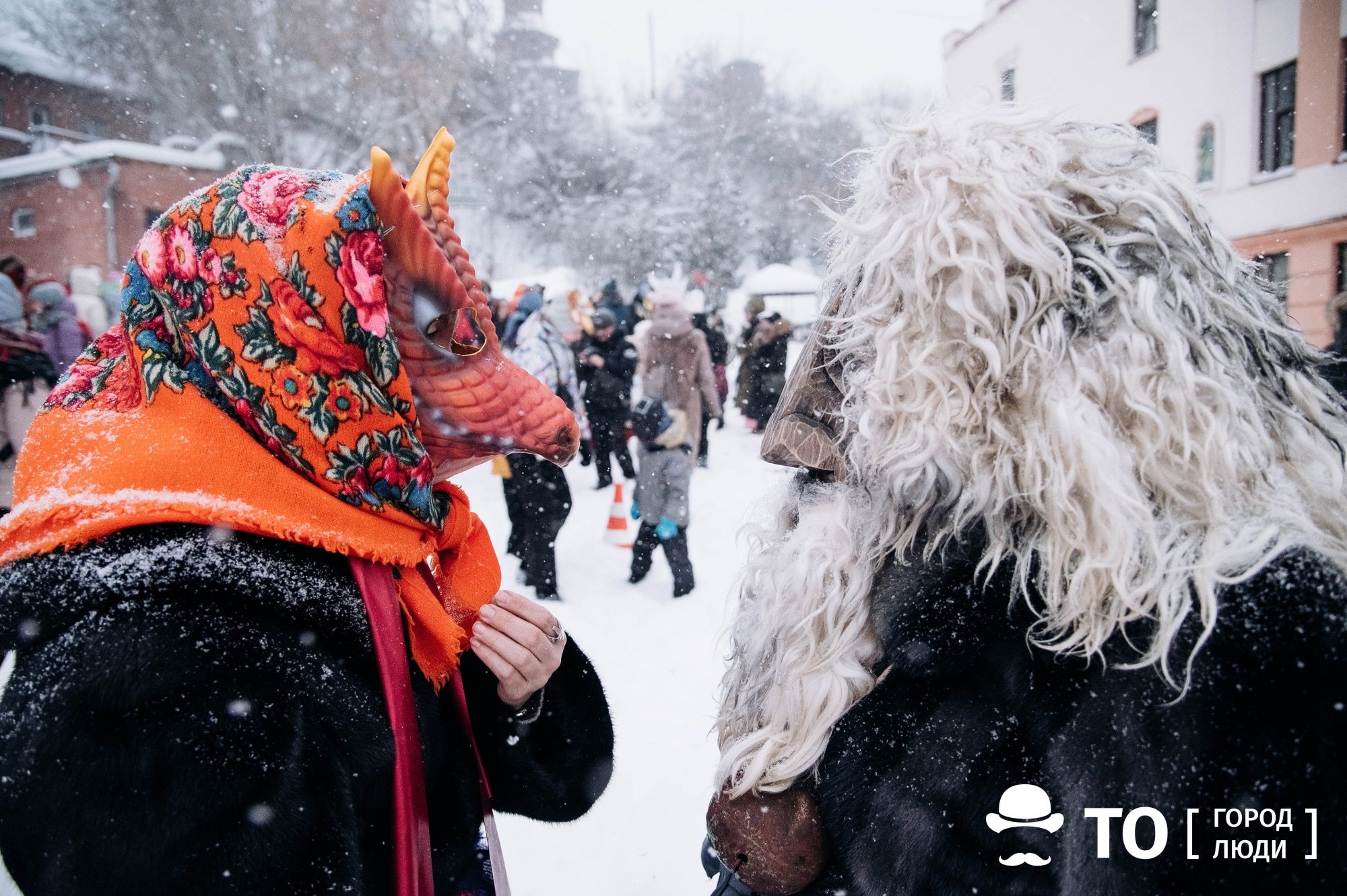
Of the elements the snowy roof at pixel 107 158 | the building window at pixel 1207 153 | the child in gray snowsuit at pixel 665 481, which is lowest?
the child in gray snowsuit at pixel 665 481

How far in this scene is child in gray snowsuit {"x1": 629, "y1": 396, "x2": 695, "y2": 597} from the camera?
5543mm

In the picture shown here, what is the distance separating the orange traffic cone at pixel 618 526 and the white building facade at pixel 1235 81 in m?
8.00

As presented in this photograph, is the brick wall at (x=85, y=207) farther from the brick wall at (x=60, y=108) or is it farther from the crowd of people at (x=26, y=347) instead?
the crowd of people at (x=26, y=347)

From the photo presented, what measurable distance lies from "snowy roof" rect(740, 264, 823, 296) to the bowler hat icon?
1940 centimetres

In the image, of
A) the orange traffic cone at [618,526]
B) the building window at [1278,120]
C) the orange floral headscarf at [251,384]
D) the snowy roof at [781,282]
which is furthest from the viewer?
the snowy roof at [781,282]

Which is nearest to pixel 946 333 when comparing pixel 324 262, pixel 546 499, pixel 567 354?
pixel 324 262

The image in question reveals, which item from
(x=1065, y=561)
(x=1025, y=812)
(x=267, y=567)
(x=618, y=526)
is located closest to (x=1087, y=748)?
(x=1025, y=812)

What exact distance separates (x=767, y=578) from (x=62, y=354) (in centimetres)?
732

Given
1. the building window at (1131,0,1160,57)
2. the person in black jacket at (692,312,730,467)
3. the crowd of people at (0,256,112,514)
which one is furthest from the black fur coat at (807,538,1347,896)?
the building window at (1131,0,1160,57)

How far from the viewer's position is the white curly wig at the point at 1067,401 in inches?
39.4

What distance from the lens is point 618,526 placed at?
7016 millimetres

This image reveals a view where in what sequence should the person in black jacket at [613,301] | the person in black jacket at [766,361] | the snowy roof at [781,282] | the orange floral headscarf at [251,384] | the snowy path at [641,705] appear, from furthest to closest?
the snowy roof at [781,282] < the person in black jacket at [766,361] < the person in black jacket at [613,301] < the snowy path at [641,705] < the orange floral headscarf at [251,384]

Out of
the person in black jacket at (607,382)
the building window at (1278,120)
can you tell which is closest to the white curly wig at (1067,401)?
the person in black jacket at (607,382)

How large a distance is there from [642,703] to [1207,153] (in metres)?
12.7
